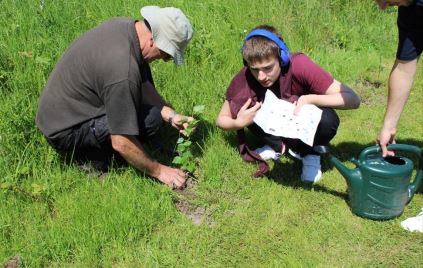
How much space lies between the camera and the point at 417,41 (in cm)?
277

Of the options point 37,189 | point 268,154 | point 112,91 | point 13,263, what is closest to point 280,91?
point 268,154

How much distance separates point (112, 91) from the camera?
9.63ft

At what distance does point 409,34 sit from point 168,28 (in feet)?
4.71

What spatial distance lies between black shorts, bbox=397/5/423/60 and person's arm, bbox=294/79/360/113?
0.57 m

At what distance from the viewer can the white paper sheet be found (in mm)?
3021

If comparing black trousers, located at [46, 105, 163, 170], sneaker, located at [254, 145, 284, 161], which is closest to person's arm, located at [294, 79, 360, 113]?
sneaker, located at [254, 145, 284, 161]

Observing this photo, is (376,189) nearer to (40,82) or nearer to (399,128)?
(399,128)

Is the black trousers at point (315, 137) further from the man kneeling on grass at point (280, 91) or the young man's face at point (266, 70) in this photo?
the young man's face at point (266, 70)

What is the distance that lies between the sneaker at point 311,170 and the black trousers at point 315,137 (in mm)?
71

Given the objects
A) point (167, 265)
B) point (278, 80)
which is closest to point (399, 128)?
point (278, 80)

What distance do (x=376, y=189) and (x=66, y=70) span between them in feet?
7.08

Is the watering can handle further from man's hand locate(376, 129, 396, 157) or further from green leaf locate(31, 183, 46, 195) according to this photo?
green leaf locate(31, 183, 46, 195)

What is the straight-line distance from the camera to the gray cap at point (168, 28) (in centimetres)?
293

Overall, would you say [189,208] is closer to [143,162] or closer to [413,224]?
[143,162]
